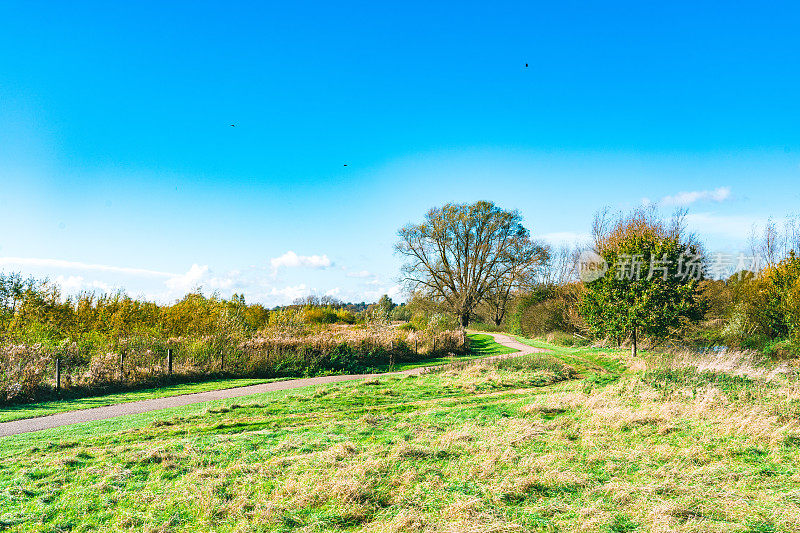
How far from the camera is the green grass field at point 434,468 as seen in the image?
4.56m

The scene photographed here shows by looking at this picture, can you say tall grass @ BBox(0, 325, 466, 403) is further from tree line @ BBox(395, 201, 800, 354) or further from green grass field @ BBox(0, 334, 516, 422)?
tree line @ BBox(395, 201, 800, 354)

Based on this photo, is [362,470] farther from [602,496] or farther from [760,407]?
[760,407]

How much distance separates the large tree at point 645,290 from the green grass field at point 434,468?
812 centimetres

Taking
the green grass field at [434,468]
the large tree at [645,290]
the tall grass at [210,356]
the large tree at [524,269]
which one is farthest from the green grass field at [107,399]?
the large tree at [524,269]

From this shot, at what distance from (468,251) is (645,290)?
776 inches

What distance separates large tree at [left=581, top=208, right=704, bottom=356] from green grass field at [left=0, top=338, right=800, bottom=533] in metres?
8.12

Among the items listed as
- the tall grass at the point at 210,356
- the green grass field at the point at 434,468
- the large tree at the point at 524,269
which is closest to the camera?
the green grass field at the point at 434,468

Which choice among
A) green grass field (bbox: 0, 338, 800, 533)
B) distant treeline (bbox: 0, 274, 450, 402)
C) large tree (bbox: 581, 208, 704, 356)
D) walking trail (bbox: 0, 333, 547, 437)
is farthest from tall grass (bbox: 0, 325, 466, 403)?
large tree (bbox: 581, 208, 704, 356)

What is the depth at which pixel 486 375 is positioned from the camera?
A: 14.6m

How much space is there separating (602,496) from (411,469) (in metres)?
2.13

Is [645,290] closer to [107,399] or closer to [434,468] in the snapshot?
[434,468]

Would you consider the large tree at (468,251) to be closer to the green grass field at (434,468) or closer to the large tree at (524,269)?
the large tree at (524,269)

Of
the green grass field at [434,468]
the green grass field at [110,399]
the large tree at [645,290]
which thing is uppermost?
the large tree at [645,290]

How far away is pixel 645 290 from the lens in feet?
59.3
